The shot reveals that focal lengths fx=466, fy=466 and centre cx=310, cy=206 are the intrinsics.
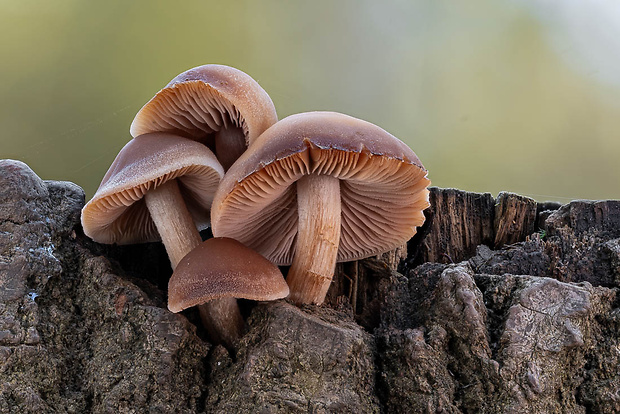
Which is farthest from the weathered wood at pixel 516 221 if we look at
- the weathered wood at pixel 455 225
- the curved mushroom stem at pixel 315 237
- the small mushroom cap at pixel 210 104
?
the small mushroom cap at pixel 210 104

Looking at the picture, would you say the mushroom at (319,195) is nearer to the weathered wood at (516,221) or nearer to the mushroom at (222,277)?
the mushroom at (222,277)

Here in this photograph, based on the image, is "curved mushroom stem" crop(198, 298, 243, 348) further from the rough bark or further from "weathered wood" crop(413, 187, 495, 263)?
"weathered wood" crop(413, 187, 495, 263)

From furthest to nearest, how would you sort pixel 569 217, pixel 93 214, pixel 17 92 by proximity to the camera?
pixel 17 92
pixel 569 217
pixel 93 214

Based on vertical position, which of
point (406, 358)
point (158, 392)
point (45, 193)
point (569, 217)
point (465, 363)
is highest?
point (569, 217)

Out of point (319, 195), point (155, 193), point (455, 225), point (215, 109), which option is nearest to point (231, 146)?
point (215, 109)

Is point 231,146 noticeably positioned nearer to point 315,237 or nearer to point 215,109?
point 215,109

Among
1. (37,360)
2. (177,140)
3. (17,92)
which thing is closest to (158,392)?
(37,360)

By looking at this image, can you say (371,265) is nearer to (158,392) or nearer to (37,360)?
(158,392)
